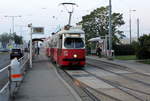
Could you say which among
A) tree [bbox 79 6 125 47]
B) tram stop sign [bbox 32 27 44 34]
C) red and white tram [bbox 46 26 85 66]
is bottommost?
red and white tram [bbox 46 26 85 66]

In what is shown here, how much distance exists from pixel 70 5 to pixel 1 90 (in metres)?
30.0

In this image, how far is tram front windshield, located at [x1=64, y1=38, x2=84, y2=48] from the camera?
24.3 m

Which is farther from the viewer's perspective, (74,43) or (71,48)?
(74,43)

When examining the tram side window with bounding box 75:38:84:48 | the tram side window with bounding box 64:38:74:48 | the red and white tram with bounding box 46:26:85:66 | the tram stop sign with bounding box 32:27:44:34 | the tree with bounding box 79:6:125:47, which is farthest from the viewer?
the tree with bounding box 79:6:125:47

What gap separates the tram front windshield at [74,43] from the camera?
2431 centimetres

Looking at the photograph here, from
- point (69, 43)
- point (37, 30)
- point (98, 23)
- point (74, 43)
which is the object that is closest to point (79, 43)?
point (74, 43)

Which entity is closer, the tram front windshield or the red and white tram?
the red and white tram

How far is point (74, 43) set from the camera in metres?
24.5

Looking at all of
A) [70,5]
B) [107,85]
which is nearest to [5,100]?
[107,85]

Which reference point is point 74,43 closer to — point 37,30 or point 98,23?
point 37,30

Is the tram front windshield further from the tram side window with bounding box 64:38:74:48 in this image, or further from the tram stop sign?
the tram stop sign

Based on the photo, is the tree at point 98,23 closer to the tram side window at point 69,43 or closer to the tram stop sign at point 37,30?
the tram stop sign at point 37,30

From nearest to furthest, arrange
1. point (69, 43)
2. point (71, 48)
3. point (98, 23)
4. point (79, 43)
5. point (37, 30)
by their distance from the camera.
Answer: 1. point (71, 48)
2. point (69, 43)
3. point (79, 43)
4. point (37, 30)
5. point (98, 23)

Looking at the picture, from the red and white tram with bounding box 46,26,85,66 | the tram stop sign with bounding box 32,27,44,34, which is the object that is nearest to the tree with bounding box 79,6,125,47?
the tram stop sign with bounding box 32,27,44,34
